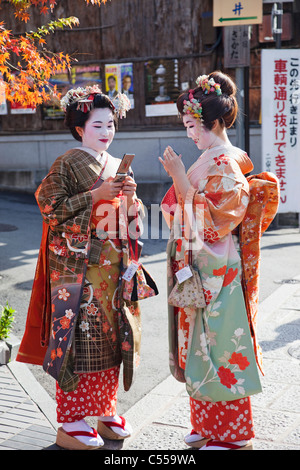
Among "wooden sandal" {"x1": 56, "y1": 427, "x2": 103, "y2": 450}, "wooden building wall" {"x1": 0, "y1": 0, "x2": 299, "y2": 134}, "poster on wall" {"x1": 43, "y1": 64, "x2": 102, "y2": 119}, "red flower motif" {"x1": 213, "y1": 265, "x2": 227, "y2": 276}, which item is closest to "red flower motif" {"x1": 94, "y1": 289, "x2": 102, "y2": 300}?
"red flower motif" {"x1": 213, "y1": 265, "x2": 227, "y2": 276}

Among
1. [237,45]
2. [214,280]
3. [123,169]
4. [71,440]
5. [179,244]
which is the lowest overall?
[71,440]

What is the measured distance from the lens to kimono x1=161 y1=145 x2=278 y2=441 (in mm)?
3152

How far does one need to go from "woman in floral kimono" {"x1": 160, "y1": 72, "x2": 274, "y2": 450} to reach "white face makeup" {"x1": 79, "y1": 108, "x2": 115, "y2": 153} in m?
0.47

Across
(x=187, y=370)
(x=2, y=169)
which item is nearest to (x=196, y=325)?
(x=187, y=370)

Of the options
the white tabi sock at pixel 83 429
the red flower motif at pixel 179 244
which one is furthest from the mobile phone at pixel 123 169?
the white tabi sock at pixel 83 429

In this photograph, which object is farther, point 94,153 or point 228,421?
point 94,153

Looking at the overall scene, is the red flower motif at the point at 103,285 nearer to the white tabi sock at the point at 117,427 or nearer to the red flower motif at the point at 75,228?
the red flower motif at the point at 75,228

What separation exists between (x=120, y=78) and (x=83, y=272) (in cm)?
963

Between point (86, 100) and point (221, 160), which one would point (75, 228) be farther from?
point (221, 160)

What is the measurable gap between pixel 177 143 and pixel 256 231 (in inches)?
347

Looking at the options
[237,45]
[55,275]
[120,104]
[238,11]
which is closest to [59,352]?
[55,275]

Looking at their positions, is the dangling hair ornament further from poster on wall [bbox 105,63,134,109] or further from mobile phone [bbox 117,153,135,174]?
poster on wall [bbox 105,63,134,109]

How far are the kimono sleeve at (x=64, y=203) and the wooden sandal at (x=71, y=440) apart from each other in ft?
3.91

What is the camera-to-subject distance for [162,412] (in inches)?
152
